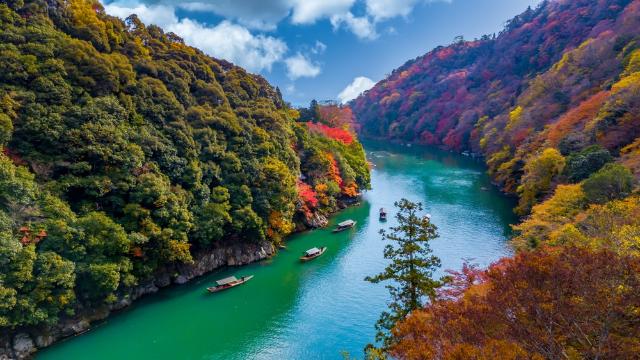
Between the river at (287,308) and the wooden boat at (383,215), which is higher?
the wooden boat at (383,215)

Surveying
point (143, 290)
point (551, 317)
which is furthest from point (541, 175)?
point (143, 290)

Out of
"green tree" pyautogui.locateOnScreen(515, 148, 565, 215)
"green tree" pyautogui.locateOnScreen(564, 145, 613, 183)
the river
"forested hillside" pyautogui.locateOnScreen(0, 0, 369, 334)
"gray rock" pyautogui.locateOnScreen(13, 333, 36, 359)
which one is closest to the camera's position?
"gray rock" pyautogui.locateOnScreen(13, 333, 36, 359)

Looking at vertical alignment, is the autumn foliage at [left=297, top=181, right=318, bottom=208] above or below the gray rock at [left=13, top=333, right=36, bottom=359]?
above

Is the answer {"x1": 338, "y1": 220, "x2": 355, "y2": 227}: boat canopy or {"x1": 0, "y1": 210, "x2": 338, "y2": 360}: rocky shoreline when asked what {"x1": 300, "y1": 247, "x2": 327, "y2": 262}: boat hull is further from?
{"x1": 338, "y1": 220, "x2": 355, "y2": 227}: boat canopy

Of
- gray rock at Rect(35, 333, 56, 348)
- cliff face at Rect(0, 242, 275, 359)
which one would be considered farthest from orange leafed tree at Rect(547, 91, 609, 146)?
gray rock at Rect(35, 333, 56, 348)

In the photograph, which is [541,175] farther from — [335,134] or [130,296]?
[130,296]

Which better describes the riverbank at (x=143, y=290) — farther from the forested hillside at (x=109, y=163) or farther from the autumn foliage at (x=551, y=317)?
the autumn foliage at (x=551, y=317)

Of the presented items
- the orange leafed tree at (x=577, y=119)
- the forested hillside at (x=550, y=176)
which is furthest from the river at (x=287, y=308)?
the orange leafed tree at (x=577, y=119)

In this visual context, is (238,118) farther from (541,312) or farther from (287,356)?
(541,312)
